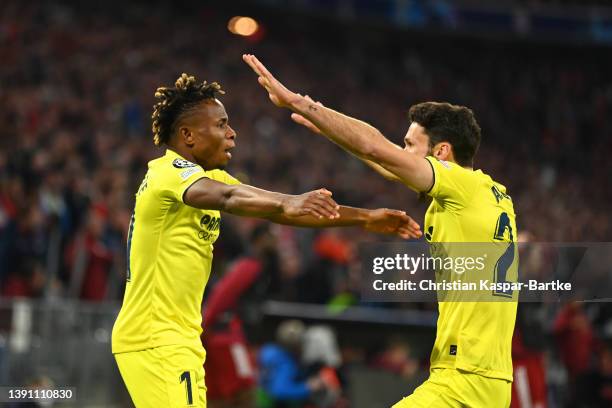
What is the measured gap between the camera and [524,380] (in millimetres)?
9094

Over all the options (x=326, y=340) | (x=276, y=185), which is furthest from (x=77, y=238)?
(x=276, y=185)

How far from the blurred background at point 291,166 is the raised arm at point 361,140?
232 centimetres

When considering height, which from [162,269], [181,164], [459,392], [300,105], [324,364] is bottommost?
[459,392]

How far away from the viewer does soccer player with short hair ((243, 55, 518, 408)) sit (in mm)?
4996

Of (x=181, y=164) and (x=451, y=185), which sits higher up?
(x=181, y=164)

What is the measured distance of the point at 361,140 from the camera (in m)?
5.05

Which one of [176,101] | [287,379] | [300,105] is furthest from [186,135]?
[287,379]

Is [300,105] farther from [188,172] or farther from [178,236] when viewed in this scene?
[178,236]

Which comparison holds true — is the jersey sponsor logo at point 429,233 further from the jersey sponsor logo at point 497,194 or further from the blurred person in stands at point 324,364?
the blurred person in stands at point 324,364

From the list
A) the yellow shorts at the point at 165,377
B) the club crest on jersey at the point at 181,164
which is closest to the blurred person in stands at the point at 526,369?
the yellow shorts at the point at 165,377

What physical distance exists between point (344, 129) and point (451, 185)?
1.98 ft

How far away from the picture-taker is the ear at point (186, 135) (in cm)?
538

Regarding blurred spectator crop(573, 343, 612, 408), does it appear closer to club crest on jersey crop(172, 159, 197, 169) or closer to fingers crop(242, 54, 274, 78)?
fingers crop(242, 54, 274, 78)

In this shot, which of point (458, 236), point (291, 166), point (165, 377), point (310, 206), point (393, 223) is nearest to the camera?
point (310, 206)
